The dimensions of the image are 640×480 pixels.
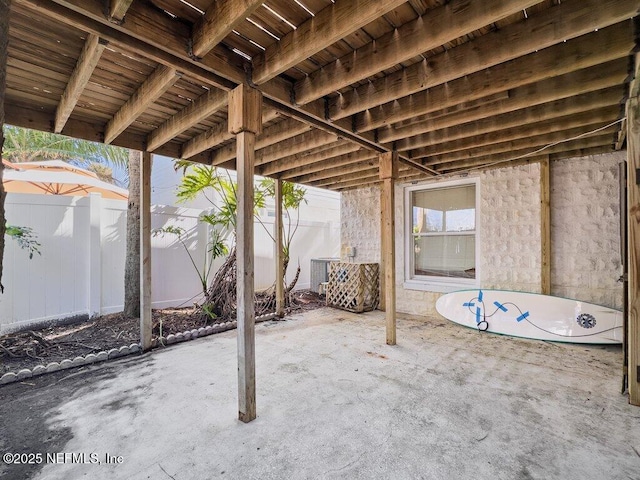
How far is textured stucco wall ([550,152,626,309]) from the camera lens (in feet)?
12.8

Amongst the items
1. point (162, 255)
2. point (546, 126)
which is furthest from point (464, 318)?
point (162, 255)

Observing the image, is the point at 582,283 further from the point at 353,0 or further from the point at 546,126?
the point at 353,0

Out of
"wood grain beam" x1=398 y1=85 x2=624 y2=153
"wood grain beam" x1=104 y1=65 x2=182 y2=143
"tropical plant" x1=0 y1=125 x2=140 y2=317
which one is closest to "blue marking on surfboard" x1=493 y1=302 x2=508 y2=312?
"wood grain beam" x1=398 y1=85 x2=624 y2=153

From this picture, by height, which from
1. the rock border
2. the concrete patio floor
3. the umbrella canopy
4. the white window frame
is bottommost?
the concrete patio floor

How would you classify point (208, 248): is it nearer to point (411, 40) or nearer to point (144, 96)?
point (144, 96)

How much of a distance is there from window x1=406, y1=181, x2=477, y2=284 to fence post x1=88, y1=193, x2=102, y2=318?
5.16m

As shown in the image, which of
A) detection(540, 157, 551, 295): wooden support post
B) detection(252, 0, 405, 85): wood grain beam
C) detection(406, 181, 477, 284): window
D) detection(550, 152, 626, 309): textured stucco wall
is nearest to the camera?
detection(252, 0, 405, 85): wood grain beam

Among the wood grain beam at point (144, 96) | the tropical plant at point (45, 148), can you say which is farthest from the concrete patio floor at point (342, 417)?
the tropical plant at point (45, 148)

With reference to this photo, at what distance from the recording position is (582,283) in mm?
4078

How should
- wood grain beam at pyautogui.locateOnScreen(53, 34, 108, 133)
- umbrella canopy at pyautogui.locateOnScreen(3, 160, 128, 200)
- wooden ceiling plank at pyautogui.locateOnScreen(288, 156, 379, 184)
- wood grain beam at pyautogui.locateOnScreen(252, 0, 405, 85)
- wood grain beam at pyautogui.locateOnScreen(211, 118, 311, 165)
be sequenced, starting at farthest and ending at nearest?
umbrella canopy at pyautogui.locateOnScreen(3, 160, 128, 200) → wooden ceiling plank at pyautogui.locateOnScreen(288, 156, 379, 184) → wood grain beam at pyautogui.locateOnScreen(211, 118, 311, 165) → wood grain beam at pyautogui.locateOnScreen(53, 34, 108, 133) → wood grain beam at pyautogui.locateOnScreen(252, 0, 405, 85)

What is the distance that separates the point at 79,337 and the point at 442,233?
18.5 ft

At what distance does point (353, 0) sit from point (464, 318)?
446 centimetres

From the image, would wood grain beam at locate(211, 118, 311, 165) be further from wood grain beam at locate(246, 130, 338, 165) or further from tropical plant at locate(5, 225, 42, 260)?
tropical plant at locate(5, 225, 42, 260)

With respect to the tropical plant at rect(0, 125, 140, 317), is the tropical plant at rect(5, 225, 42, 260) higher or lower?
lower
